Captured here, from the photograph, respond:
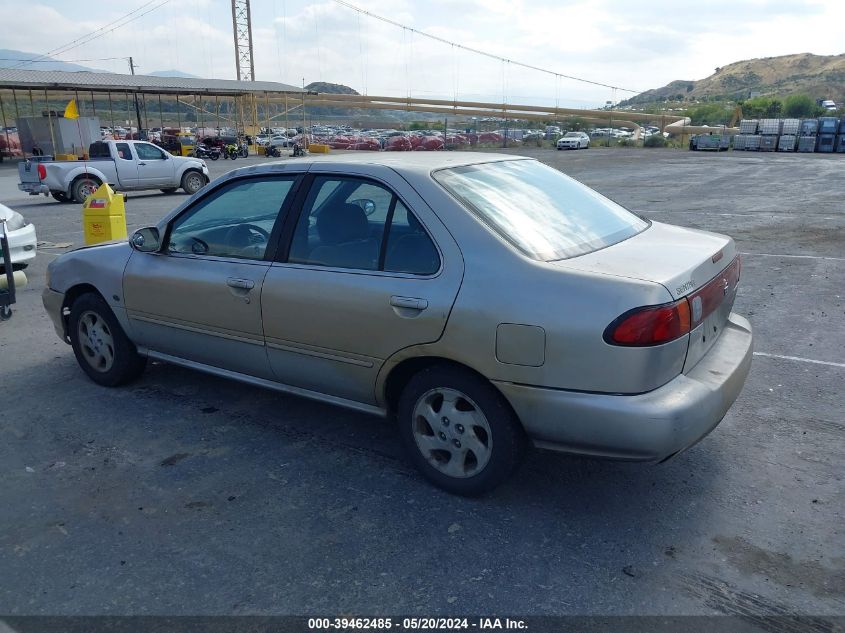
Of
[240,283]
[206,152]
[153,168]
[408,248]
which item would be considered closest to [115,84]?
[206,152]

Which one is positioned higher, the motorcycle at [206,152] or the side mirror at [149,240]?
the side mirror at [149,240]

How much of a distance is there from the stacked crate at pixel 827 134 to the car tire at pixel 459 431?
4574 cm

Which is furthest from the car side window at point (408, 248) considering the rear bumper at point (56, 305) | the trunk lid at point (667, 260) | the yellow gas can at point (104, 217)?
the yellow gas can at point (104, 217)

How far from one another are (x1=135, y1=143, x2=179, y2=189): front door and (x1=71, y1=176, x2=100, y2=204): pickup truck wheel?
1.20 m

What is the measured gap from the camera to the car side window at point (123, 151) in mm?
19109

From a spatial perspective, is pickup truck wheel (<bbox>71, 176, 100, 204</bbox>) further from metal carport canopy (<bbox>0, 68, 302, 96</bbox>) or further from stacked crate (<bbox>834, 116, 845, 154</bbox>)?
stacked crate (<bbox>834, 116, 845, 154</bbox>)

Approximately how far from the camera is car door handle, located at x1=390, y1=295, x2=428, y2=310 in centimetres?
339

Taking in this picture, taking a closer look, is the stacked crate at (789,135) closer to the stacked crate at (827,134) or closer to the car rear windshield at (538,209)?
the stacked crate at (827,134)

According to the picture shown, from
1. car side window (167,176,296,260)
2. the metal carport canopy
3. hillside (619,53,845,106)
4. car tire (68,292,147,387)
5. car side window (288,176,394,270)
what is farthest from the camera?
hillside (619,53,845,106)

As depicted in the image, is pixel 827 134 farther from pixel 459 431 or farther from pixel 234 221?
pixel 459 431

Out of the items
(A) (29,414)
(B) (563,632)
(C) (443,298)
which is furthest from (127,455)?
(B) (563,632)

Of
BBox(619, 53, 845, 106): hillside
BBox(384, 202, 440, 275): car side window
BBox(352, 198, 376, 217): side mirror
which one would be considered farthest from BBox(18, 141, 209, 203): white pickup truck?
BBox(619, 53, 845, 106): hillside

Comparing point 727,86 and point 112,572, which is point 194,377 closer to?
point 112,572

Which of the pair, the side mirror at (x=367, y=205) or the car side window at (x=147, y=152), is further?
the car side window at (x=147, y=152)
